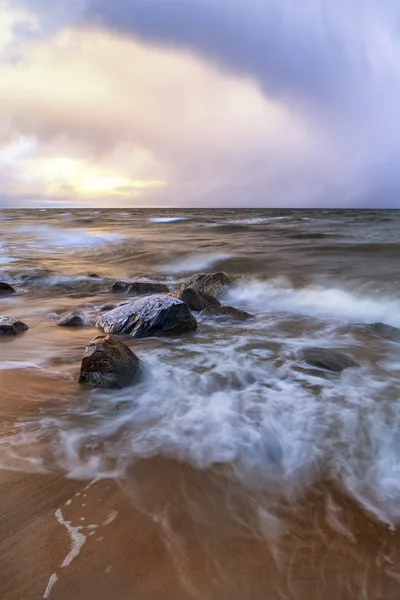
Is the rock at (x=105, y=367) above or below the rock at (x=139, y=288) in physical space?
above

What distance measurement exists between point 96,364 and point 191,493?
5.38ft

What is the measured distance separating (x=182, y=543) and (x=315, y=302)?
20.6 feet

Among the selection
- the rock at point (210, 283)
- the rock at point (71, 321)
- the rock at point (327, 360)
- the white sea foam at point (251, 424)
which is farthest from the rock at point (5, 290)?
the rock at point (327, 360)

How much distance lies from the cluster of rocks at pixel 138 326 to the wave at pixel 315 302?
64 cm

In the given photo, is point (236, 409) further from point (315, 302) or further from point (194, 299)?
point (315, 302)

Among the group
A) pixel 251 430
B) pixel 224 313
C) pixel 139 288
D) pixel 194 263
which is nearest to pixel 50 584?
pixel 251 430

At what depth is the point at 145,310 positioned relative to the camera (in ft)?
17.7

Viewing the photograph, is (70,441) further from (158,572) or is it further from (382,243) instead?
(382,243)

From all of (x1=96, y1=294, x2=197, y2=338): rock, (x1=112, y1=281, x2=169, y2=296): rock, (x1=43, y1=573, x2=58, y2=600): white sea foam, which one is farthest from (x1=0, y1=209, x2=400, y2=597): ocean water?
(x1=112, y1=281, x2=169, y2=296): rock

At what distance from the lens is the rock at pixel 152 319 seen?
5.25m

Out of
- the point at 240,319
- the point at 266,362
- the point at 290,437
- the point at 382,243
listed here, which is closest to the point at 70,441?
the point at 290,437

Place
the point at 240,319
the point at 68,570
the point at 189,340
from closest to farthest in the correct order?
the point at 68,570 < the point at 189,340 < the point at 240,319

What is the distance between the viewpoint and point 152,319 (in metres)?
5.27

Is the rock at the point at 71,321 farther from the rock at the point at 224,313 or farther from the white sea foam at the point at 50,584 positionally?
the white sea foam at the point at 50,584
